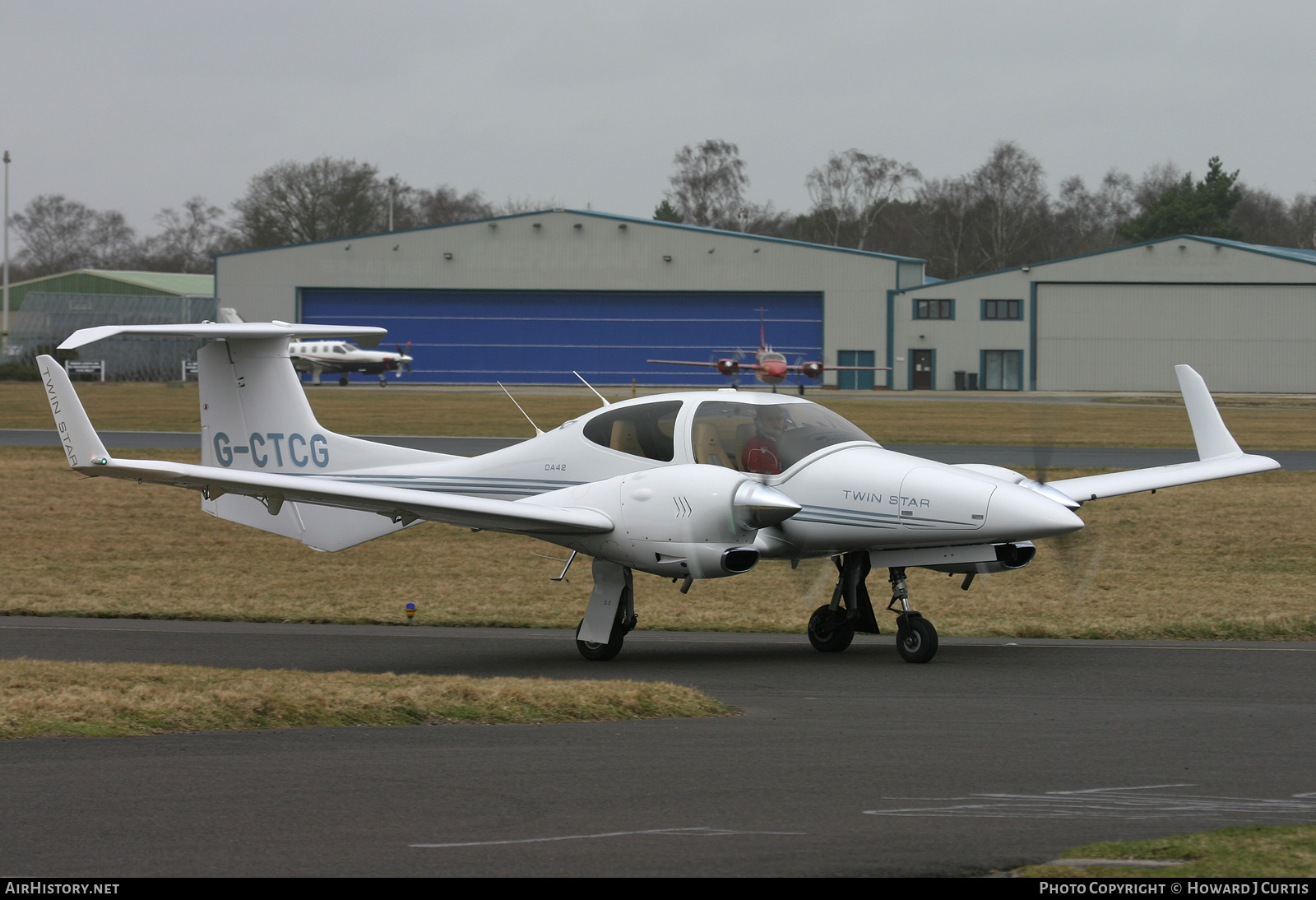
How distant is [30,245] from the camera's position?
137 metres

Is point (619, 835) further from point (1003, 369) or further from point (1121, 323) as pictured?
point (1003, 369)

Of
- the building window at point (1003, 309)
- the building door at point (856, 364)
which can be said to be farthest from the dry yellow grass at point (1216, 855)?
the building window at point (1003, 309)

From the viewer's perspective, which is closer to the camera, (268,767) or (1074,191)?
(268,767)

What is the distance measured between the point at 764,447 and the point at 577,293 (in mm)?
69221

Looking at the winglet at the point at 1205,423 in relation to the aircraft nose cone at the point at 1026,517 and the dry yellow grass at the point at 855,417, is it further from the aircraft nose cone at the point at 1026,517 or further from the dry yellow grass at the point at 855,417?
the dry yellow grass at the point at 855,417

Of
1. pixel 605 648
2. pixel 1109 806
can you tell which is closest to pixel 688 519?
pixel 605 648

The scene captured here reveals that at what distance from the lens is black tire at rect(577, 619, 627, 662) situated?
1243 cm

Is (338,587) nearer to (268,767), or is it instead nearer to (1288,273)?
(268,767)

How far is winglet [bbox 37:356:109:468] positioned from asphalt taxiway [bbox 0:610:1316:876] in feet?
12.0

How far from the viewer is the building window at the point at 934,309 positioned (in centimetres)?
7888

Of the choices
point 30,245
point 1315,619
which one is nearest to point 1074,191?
point 30,245

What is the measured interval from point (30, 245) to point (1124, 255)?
4354 inches

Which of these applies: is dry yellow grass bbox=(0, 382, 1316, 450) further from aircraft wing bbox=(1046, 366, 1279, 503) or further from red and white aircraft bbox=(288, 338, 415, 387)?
aircraft wing bbox=(1046, 366, 1279, 503)
